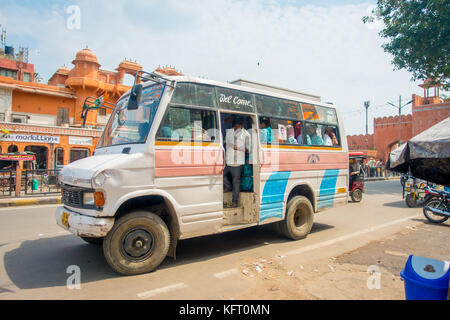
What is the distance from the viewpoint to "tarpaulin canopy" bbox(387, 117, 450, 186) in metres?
3.51

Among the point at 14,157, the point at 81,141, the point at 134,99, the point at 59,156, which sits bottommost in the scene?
the point at 14,157

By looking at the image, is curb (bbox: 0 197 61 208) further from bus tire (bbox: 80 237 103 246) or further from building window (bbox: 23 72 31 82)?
building window (bbox: 23 72 31 82)

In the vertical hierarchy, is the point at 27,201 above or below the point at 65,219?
below

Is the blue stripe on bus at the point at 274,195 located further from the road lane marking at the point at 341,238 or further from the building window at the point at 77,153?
the building window at the point at 77,153

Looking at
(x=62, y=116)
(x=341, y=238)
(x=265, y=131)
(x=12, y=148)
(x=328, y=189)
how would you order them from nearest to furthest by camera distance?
(x=265, y=131)
(x=341, y=238)
(x=328, y=189)
(x=12, y=148)
(x=62, y=116)

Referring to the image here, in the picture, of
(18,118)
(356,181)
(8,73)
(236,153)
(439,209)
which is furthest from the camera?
(8,73)

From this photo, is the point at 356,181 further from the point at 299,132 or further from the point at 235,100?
the point at 235,100

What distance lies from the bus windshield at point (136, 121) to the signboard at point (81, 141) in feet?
71.8

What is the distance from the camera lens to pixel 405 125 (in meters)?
37.6

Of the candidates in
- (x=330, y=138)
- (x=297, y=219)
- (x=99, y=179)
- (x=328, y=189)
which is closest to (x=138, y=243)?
(x=99, y=179)

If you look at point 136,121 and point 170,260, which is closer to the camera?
point 136,121

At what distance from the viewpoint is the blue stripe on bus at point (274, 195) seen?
578cm

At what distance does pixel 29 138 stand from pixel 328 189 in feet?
75.0
